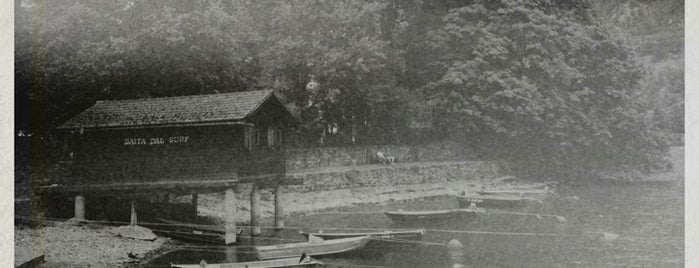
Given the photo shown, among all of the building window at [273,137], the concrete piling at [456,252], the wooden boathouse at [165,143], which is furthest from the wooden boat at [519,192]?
the wooden boathouse at [165,143]

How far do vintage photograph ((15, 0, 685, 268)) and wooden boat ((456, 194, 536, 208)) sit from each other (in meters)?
0.02

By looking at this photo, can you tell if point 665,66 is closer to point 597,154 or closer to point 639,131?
point 639,131

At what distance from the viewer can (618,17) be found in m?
5.18

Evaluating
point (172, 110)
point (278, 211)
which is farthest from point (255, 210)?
point (172, 110)

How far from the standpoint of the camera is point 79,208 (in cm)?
448

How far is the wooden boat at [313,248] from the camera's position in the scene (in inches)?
180

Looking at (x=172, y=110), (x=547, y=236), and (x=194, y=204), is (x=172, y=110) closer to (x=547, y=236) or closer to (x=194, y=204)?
(x=194, y=204)

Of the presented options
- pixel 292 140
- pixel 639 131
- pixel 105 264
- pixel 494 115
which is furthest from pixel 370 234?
pixel 639 131

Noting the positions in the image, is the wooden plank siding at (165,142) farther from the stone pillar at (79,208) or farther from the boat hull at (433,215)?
the boat hull at (433,215)

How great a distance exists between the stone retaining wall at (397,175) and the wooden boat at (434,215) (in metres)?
0.32

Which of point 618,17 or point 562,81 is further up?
point 618,17

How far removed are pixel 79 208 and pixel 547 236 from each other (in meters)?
3.65

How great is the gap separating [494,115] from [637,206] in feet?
4.47
